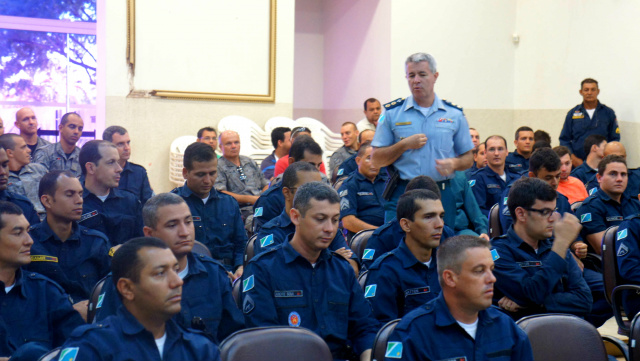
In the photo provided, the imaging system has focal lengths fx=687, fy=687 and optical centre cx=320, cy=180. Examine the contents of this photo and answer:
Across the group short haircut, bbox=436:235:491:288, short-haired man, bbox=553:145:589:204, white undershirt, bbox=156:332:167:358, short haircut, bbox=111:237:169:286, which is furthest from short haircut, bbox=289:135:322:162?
white undershirt, bbox=156:332:167:358

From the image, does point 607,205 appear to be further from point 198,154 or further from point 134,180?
point 134,180

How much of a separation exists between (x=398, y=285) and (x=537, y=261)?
72cm

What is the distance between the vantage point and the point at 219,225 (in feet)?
14.4

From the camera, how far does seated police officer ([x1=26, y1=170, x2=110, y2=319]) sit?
3383mm

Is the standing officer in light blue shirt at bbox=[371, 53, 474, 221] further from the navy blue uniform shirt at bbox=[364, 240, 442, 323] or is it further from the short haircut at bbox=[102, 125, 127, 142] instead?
the short haircut at bbox=[102, 125, 127, 142]

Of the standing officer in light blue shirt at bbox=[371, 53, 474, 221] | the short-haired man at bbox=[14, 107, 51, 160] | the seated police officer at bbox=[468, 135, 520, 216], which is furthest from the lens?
the short-haired man at bbox=[14, 107, 51, 160]

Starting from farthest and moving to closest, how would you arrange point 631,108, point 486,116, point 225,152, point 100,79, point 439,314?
1. point 486,116
2. point 631,108
3. point 100,79
4. point 225,152
5. point 439,314

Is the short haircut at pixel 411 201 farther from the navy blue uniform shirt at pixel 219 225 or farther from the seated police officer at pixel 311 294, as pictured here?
the navy blue uniform shirt at pixel 219 225

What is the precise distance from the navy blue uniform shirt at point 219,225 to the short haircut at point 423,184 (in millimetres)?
1315

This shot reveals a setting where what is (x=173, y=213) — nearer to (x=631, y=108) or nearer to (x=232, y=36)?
(x=232, y=36)

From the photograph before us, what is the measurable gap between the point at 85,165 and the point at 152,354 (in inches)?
100

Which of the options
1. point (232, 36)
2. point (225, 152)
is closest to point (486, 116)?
point (232, 36)

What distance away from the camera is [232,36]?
846 cm

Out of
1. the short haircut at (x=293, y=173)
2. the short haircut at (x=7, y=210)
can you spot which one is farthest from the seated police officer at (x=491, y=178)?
the short haircut at (x=7, y=210)
